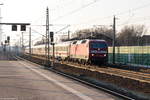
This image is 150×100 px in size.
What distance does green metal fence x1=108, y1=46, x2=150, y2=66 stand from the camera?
41.9 metres

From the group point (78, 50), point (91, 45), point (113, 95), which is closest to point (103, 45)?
point (91, 45)

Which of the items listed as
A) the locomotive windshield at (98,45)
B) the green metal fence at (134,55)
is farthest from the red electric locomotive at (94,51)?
the green metal fence at (134,55)

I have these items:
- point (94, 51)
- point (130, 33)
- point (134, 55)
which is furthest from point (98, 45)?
point (130, 33)

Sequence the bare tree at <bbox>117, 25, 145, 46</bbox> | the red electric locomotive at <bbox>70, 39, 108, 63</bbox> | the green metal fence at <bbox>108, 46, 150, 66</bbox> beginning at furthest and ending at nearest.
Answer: the bare tree at <bbox>117, 25, 145, 46</bbox> < the green metal fence at <bbox>108, 46, 150, 66</bbox> < the red electric locomotive at <bbox>70, 39, 108, 63</bbox>

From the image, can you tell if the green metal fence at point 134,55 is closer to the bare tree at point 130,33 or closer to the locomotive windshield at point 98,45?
the locomotive windshield at point 98,45

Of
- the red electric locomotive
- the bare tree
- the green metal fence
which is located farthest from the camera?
the bare tree

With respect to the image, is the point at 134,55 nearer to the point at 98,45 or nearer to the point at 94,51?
Answer: the point at 98,45

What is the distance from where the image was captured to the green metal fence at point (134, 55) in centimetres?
4191

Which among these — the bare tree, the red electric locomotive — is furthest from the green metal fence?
the bare tree

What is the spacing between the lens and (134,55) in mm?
45438

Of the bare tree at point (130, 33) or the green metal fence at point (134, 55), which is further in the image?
the bare tree at point (130, 33)

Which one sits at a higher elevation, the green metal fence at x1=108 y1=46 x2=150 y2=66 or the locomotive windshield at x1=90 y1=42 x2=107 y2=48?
the locomotive windshield at x1=90 y1=42 x2=107 y2=48

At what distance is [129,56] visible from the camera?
156ft

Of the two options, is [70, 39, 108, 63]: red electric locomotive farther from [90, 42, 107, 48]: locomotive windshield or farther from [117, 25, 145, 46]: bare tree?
[117, 25, 145, 46]: bare tree
